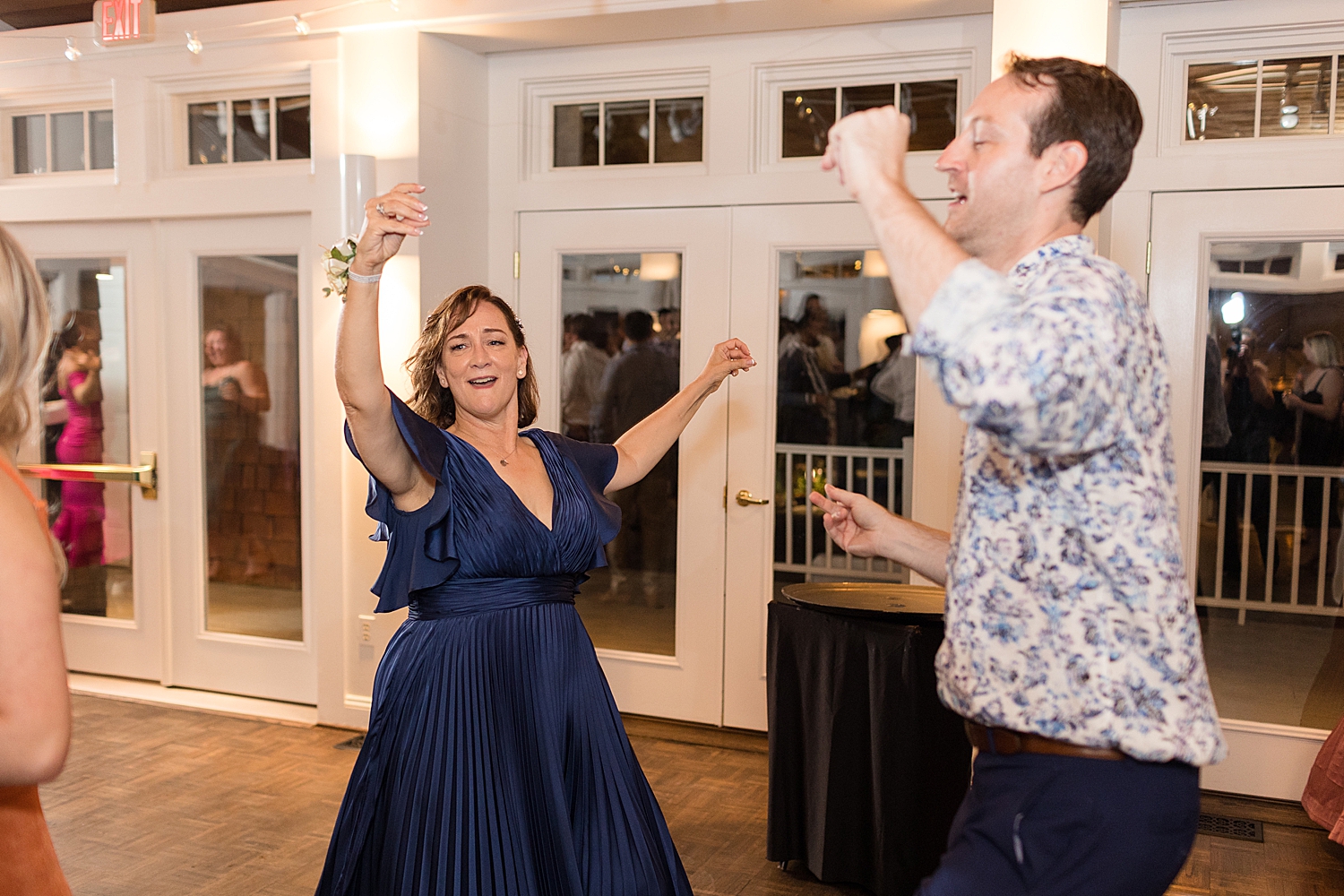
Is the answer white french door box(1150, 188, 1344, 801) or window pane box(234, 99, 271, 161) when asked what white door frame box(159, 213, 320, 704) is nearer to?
window pane box(234, 99, 271, 161)

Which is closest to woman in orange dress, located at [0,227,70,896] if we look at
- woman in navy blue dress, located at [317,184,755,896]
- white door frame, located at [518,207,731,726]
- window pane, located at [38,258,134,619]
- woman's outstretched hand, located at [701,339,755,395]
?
woman in navy blue dress, located at [317,184,755,896]

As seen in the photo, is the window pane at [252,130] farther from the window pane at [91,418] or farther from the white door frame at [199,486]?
the window pane at [91,418]

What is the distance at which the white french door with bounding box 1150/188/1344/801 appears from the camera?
12.1 feet

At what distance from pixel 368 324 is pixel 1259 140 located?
3125mm

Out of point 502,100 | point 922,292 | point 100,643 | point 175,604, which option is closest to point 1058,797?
point 922,292

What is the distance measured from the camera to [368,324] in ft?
6.53

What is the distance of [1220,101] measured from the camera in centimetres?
370

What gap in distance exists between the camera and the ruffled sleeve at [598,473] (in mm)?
2551

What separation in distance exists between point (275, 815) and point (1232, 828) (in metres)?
3.14

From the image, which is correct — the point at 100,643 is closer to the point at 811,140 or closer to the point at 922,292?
the point at 811,140

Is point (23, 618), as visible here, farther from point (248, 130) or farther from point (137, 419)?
point (137, 419)

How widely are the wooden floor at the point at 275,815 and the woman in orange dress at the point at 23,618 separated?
6.64 feet

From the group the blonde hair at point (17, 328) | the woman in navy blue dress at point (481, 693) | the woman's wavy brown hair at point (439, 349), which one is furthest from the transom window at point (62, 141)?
the blonde hair at point (17, 328)

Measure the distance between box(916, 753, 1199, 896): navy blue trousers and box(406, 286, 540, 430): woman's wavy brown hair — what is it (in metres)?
1.60
